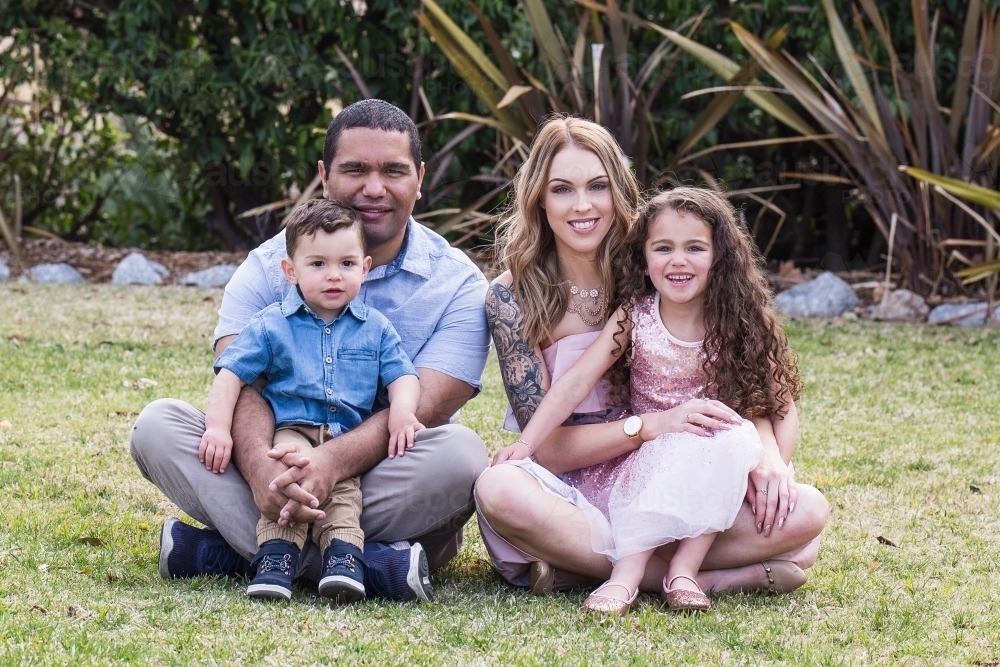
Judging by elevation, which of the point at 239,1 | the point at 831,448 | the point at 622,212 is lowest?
the point at 831,448

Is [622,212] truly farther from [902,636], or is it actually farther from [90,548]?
[90,548]

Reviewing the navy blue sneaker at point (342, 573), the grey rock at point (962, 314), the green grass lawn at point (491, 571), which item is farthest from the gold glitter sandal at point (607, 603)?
the grey rock at point (962, 314)

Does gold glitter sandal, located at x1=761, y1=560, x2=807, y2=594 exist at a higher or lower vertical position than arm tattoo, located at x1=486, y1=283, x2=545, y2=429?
lower

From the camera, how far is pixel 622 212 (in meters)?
3.15

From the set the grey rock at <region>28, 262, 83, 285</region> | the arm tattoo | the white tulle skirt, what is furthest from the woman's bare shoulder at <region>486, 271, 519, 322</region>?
the grey rock at <region>28, 262, 83, 285</region>

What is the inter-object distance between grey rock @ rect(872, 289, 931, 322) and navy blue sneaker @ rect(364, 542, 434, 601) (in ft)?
15.2

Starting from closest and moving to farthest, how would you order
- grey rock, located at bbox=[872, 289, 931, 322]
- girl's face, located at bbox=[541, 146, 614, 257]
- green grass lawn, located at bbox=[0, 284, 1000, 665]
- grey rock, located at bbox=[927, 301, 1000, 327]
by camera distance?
green grass lawn, located at bbox=[0, 284, 1000, 665]
girl's face, located at bbox=[541, 146, 614, 257]
grey rock, located at bbox=[927, 301, 1000, 327]
grey rock, located at bbox=[872, 289, 931, 322]

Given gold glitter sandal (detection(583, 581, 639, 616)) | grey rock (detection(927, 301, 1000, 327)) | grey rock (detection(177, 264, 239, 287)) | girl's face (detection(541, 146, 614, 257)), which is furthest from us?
grey rock (detection(177, 264, 239, 287))

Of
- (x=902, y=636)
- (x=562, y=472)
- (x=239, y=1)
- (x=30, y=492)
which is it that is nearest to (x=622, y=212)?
(x=562, y=472)

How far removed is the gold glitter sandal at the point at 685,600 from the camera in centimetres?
270

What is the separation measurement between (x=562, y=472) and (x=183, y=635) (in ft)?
3.51

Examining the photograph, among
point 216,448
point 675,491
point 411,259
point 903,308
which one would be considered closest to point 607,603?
point 675,491

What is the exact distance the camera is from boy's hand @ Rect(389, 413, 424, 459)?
2918 millimetres

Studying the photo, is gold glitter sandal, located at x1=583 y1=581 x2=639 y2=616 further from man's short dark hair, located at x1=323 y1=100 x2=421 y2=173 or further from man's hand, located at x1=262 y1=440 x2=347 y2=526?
man's short dark hair, located at x1=323 y1=100 x2=421 y2=173
